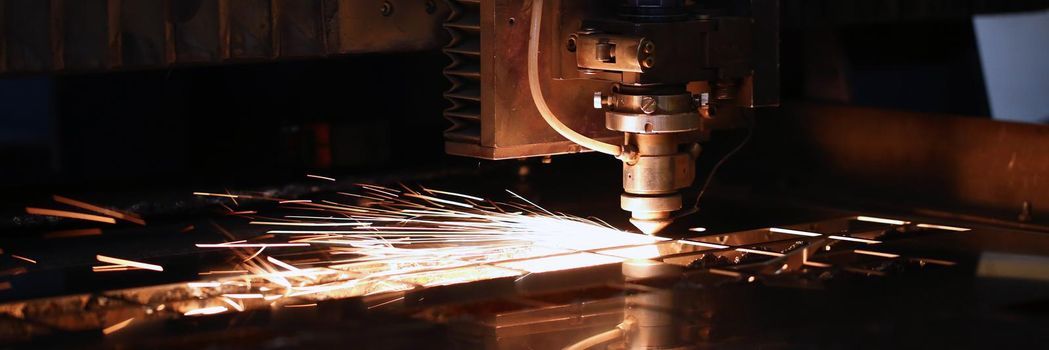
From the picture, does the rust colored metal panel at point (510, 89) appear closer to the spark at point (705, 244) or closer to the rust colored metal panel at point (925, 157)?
the spark at point (705, 244)

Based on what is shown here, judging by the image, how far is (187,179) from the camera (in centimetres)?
284

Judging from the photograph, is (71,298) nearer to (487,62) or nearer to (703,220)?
(487,62)

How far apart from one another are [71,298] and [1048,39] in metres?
3.54

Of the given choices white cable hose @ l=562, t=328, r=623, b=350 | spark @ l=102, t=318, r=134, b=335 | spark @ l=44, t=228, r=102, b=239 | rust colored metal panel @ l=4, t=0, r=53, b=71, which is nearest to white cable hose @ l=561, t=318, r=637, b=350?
white cable hose @ l=562, t=328, r=623, b=350

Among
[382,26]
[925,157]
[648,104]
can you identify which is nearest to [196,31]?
[382,26]

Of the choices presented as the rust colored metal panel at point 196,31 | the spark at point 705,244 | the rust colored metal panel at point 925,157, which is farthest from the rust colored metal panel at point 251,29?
the rust colored metal panel at point 925,157

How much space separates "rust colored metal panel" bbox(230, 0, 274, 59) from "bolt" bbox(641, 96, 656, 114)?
627 mm

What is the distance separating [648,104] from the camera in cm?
204

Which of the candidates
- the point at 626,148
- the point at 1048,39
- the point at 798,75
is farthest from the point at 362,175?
the point at 1048,39

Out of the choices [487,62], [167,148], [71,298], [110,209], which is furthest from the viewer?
[167,148]

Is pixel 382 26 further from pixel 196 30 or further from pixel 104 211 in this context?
pixel 104 211

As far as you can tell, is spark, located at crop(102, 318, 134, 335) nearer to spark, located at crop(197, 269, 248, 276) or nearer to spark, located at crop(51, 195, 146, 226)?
spark, located at crop(197, 269, 248, 276)

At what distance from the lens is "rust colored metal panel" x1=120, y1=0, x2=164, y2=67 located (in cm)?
217

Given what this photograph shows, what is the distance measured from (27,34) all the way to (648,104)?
0.88 metres
